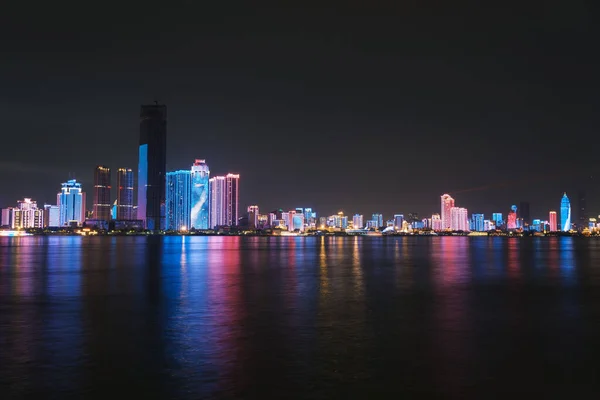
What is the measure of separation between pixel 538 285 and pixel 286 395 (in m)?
33.2

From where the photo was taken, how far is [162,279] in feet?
146

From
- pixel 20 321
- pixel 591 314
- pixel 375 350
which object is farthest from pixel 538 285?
pixel 20 321

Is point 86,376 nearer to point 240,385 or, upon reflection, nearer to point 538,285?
point 240,385

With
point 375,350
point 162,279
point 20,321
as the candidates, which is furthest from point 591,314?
point 162,279

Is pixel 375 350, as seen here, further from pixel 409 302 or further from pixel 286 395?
pixel 409 302

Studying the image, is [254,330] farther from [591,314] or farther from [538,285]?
[538,285]

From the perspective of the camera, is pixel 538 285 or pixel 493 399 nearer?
pixel 493 399

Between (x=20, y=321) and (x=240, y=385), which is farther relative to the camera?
(x=20, y=321)

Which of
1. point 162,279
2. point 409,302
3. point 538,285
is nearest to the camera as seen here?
point 409,302

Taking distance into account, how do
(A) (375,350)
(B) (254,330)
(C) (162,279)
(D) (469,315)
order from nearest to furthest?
(A) (375,350)
(B) (254,330)
(D) (469,315)
(C) (162,279)

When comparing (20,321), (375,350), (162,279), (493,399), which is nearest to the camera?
(493,399)

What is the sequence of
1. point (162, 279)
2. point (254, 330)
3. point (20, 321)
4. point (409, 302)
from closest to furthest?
point (254, 330) → point (20, 321) → point (409, 302) → point (162, 279)

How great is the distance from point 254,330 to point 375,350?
17.9 feet

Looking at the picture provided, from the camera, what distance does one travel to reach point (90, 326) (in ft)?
75.0
